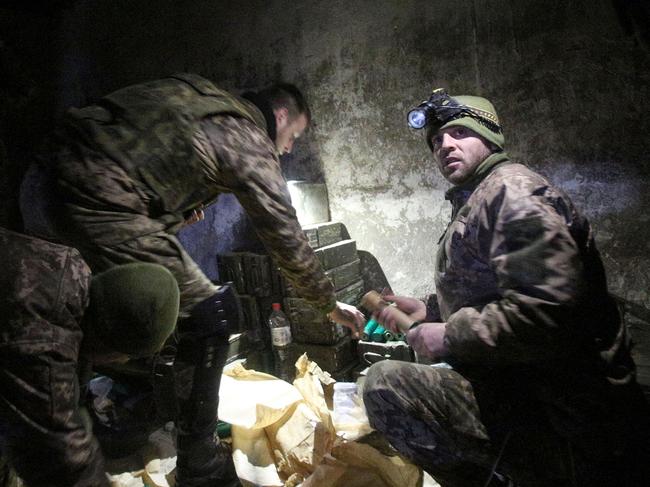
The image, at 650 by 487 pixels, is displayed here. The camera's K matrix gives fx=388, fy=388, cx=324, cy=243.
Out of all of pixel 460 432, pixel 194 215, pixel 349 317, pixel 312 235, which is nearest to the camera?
pixel 460 432

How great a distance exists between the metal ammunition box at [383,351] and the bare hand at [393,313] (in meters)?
0.92

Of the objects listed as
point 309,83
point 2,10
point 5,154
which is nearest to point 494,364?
point 309,83

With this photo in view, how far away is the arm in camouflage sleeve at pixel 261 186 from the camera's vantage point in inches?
78.8

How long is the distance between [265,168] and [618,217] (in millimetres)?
2973

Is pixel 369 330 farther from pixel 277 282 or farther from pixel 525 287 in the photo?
pixel 525 287

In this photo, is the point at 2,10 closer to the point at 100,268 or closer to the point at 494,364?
the point at 100,268

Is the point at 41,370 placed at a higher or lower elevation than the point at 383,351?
higher

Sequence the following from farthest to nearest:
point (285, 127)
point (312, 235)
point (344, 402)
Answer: point (312, 235)
point (344, 402)
point (285, 127)

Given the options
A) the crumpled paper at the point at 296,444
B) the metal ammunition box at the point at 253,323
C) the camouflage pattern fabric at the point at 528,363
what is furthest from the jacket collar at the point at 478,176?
the metal ammunition box at the point at 253,323

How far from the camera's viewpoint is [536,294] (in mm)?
1482

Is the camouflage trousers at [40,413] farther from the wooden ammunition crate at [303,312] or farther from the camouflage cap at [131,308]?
the wooden ammunition crate at [303,312]

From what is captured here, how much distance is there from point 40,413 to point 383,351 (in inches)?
99.3

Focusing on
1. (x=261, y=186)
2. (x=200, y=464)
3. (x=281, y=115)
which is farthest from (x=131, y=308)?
(x=281, y=115)

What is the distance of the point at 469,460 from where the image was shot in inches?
72.3
